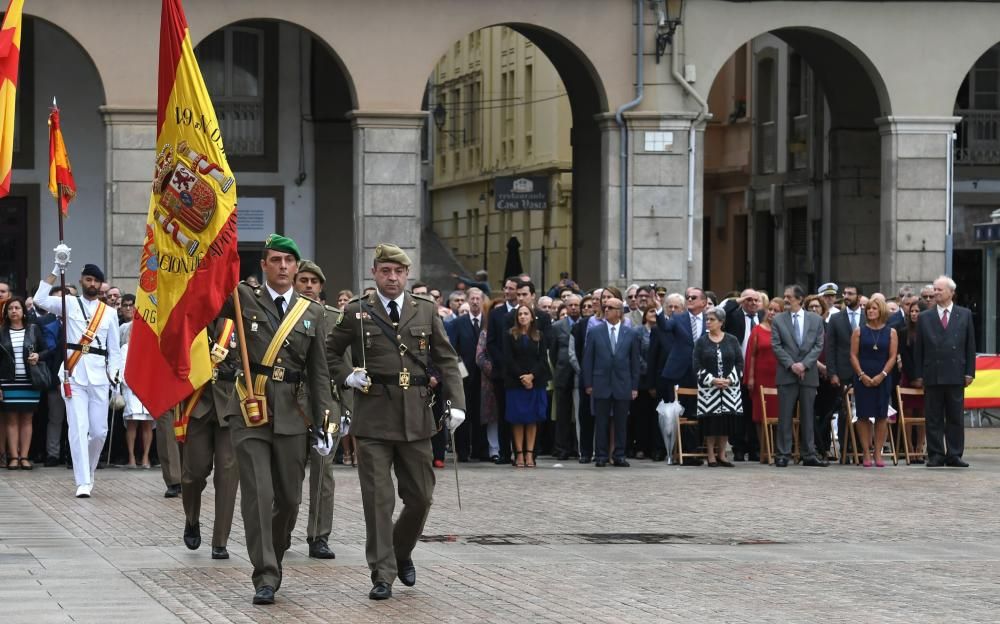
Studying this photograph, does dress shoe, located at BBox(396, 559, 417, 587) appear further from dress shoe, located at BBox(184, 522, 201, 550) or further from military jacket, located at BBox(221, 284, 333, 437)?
dress shoe, located at BBox(184, 522, 201, 550)

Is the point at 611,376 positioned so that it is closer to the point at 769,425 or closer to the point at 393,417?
the point at 769,425

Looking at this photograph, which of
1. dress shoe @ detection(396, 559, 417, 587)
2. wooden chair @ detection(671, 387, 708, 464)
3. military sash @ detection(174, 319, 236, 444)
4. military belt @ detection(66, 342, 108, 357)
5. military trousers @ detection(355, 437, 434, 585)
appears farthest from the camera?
wooden chair @ detection(671, 387, 708, 464)

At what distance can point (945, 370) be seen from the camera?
22.9 metres

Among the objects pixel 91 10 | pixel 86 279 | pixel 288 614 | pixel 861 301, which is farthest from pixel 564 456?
pixel 288 614

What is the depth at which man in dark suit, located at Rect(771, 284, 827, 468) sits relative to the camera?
22.7m

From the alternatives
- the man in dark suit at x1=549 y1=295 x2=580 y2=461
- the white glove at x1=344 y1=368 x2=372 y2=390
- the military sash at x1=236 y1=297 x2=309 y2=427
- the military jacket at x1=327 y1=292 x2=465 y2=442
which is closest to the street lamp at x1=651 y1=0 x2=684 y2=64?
the man in dark suit at x1=549 y1=295 x2=580 y2=461

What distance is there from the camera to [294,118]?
35875 millimetres

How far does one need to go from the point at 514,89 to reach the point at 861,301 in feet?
107

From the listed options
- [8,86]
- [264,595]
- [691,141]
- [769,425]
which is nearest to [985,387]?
[769,425]

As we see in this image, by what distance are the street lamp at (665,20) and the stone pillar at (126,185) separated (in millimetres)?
7722

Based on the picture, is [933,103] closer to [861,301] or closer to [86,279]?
[861,301]

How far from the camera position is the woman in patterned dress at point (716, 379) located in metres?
22.5

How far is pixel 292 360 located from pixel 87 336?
7.73 metres

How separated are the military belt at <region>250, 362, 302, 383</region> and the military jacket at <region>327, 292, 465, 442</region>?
1.37 feet
